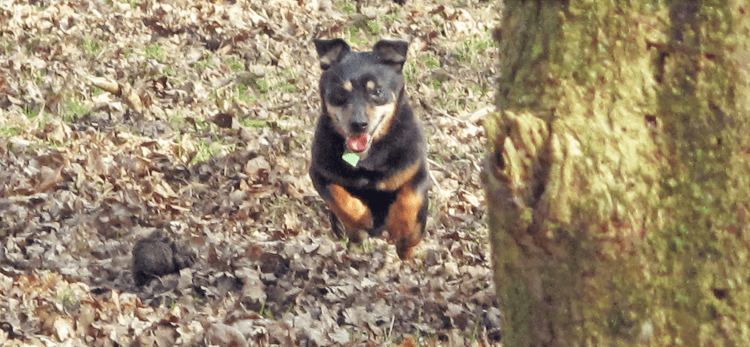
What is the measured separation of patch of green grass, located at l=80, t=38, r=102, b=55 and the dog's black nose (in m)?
4.56

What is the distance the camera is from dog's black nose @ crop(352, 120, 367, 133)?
6234 millimetres

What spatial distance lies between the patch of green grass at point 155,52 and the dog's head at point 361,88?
3.59 metres

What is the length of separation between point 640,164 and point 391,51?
410cm

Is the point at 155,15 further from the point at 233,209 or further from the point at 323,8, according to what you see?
the point at 233,209

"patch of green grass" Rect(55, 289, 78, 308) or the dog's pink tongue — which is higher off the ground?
the dog's pink tongue

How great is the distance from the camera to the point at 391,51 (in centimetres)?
659

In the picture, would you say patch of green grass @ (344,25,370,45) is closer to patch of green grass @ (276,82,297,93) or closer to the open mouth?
patch of green grass @ (276,82,297,93)

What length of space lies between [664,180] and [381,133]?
403 cm

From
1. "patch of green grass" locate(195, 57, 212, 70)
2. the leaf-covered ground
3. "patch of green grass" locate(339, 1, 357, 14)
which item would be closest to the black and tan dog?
the leaf-covered ground

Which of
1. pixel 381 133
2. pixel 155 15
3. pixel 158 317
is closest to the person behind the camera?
pixel 158 317

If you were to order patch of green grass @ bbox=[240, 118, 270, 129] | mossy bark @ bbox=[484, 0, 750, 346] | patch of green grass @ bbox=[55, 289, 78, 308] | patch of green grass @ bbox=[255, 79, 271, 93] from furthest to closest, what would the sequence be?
patch of green grass @ bbox=[255, 79, 271, 93] → patch of green grass @ bbox=[240, 118, 270, 129] → patch of green grass @ bbox=[55, 289, 78, 308] → mossy bark @ bbox=[484, 0, 750, 346]

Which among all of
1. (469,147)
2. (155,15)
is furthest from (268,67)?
(469,147)

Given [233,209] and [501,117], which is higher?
[501,117]

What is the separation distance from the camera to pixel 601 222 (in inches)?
104
